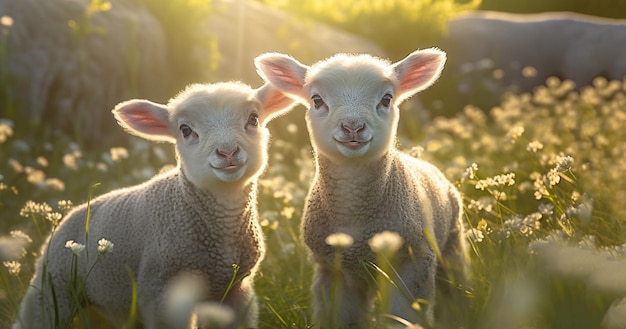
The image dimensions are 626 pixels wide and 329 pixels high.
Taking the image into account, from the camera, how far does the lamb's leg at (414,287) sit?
3.76 meters

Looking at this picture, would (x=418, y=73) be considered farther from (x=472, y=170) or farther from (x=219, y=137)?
(x=219, y=137)

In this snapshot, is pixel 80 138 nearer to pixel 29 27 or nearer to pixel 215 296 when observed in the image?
pixel 29 27

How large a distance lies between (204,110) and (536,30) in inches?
481

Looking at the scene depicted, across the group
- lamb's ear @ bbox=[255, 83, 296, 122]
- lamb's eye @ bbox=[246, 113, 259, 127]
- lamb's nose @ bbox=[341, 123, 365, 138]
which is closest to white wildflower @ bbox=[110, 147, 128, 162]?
lamb's ear @ bbox=[255, 83, 296, 122]

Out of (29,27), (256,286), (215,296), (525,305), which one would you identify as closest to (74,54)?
(29,27)

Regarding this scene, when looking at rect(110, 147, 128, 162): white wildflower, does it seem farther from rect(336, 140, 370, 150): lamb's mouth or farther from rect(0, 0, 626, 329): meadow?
rect(336, 140, 370, 150): lamb's mouth

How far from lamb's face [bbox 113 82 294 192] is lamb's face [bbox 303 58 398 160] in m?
0.30

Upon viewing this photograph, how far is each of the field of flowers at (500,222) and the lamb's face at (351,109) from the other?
50cm

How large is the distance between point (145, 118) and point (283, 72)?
0.79 meters

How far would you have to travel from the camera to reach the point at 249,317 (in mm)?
4008

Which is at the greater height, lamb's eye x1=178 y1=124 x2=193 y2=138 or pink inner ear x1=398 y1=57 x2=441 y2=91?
lamb's eye x1=178 y1=124 x2=193 y2=138

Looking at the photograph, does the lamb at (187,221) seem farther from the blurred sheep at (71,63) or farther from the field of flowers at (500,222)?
the blurred sheep at (71,63)

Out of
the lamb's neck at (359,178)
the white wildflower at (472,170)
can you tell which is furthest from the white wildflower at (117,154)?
the white wildflower at (472,170)

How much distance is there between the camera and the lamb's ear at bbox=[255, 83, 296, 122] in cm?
425
